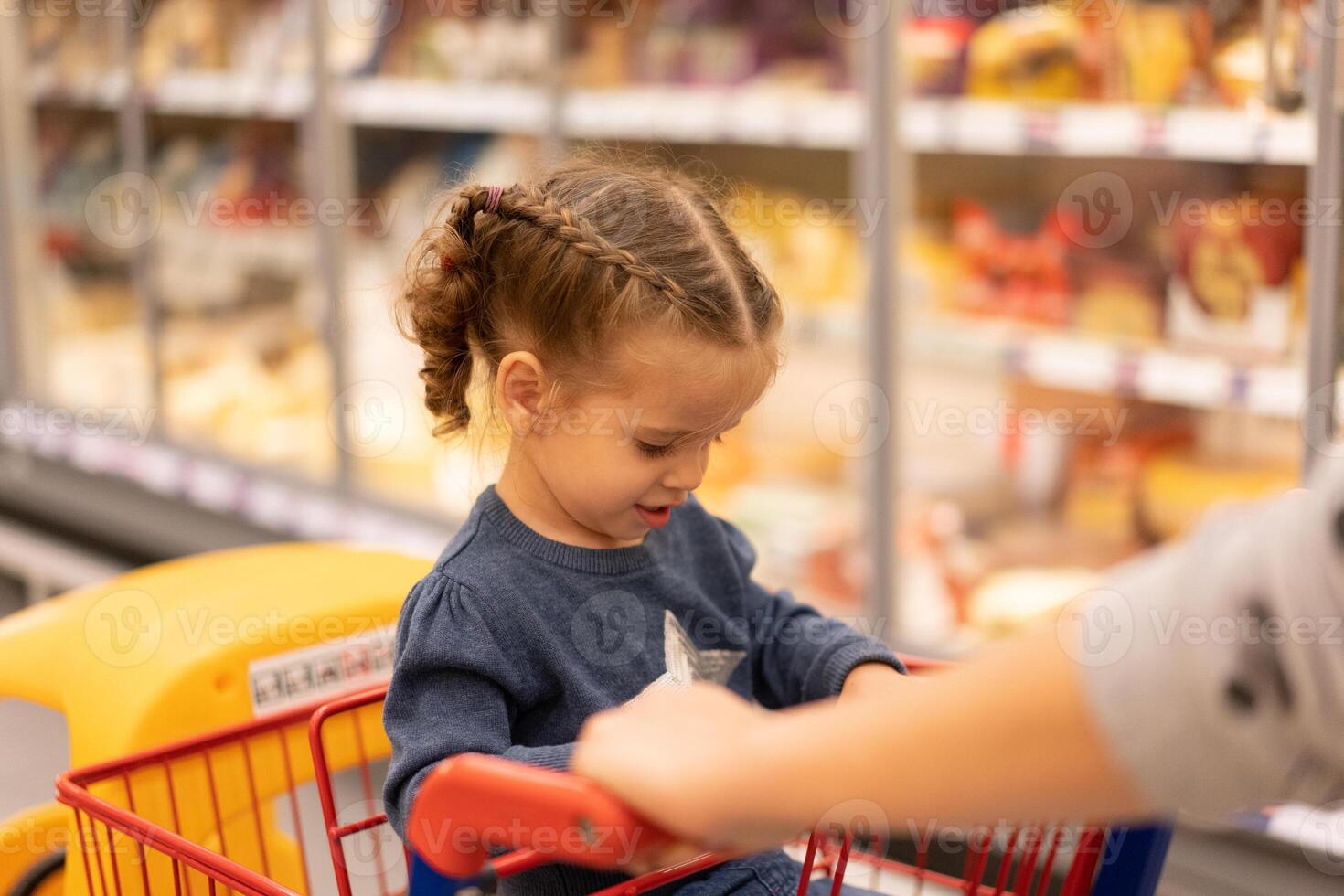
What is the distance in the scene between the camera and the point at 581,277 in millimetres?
1067

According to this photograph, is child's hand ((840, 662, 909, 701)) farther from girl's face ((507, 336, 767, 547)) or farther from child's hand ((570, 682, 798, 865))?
child's hand ((570, 682, 798, 865))

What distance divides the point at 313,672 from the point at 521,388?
0.40m

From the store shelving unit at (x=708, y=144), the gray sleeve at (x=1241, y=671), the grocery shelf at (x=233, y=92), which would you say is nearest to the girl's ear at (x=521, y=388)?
the gray sleeve at (x=1241, y=671)

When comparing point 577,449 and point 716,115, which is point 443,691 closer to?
point 577,449

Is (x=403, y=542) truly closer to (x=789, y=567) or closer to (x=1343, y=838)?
(x=789, y=567)

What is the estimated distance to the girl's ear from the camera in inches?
43.1

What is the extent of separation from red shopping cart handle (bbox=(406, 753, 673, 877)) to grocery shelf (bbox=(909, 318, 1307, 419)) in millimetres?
1361

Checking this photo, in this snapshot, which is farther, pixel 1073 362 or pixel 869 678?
pixel 1073 362

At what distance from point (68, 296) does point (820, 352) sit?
8.03 ft

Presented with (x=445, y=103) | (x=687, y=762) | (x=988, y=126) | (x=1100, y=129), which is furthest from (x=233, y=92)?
(x=687, y=762)

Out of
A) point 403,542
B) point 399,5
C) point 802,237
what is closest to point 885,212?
point 802,237

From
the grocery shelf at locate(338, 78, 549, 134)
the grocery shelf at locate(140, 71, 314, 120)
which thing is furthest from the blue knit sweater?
the grocery shelf at locate(140, 71, 314, 120)

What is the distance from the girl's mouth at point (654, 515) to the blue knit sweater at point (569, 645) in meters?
0.07

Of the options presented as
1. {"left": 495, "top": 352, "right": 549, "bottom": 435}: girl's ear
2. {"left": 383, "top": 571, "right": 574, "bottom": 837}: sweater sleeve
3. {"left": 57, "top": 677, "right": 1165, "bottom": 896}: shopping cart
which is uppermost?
{"left": 495, "top": 352, "right": 549, "bottom": 435}: girl's ear
